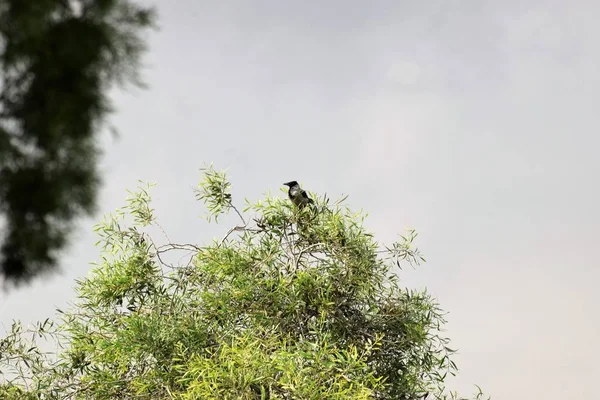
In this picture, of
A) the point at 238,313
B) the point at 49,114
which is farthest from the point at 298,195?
the point at 49,114

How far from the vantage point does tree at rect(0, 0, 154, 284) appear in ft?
11.7

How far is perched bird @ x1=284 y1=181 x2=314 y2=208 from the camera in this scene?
24.9 ft

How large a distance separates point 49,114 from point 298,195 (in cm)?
417

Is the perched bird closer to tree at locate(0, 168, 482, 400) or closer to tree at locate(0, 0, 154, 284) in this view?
tree at locate(0, 168, 482, 400)

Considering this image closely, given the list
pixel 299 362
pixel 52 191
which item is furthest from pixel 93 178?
pixel 299 362

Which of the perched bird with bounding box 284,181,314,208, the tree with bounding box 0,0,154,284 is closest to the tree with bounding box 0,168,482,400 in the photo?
the perched bird with bounding box 284,181,314,208

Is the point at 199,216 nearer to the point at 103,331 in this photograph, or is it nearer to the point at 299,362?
the point at 103,331

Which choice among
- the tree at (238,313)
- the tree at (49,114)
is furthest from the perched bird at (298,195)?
the tree at (49,114)

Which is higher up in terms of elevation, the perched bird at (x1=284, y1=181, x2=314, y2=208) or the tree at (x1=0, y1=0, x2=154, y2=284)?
the perched bird at (x1=284, y1=181, x2=314, y2=208)

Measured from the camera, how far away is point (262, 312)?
7.16 m

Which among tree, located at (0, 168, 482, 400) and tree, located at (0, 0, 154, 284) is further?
tree, located at (0, 168, 482, 400)

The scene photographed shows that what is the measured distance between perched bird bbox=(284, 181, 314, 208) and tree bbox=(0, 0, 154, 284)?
3931mm

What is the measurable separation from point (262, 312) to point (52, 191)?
12.4 feet

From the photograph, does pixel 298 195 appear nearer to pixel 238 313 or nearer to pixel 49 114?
pixel 238 313
